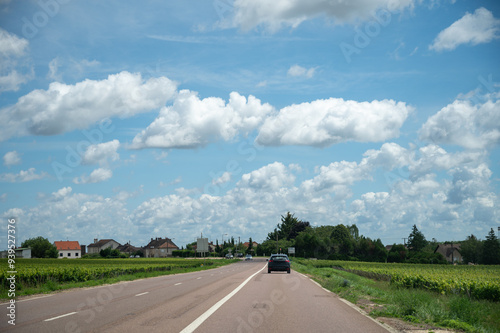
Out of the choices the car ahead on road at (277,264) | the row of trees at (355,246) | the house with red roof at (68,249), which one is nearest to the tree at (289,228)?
the row of trees at (355,246)

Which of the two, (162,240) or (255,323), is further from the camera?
(162,240)

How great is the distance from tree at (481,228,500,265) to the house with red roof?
127 metres

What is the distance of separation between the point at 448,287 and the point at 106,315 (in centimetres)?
1492

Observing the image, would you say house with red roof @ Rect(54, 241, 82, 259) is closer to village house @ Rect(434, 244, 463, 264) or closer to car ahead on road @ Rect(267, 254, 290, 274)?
village house @ Rect(434, 244, 463, 264)

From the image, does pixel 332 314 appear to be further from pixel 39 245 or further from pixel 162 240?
pixel 162 240

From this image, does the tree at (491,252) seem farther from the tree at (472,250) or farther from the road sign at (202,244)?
the road sign at (202,244)

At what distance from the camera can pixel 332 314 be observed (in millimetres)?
12203

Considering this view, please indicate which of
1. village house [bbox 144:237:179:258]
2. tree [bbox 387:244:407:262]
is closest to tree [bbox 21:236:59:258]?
village house [bbox 144:237:179:258]

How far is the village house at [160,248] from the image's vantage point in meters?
184

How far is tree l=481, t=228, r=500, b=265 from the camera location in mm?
87125

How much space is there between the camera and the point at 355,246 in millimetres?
129375

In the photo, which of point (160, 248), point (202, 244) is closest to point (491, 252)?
point (202, 244)

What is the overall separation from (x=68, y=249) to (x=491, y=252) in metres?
133

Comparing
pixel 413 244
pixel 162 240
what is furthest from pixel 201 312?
pixel 162 240
